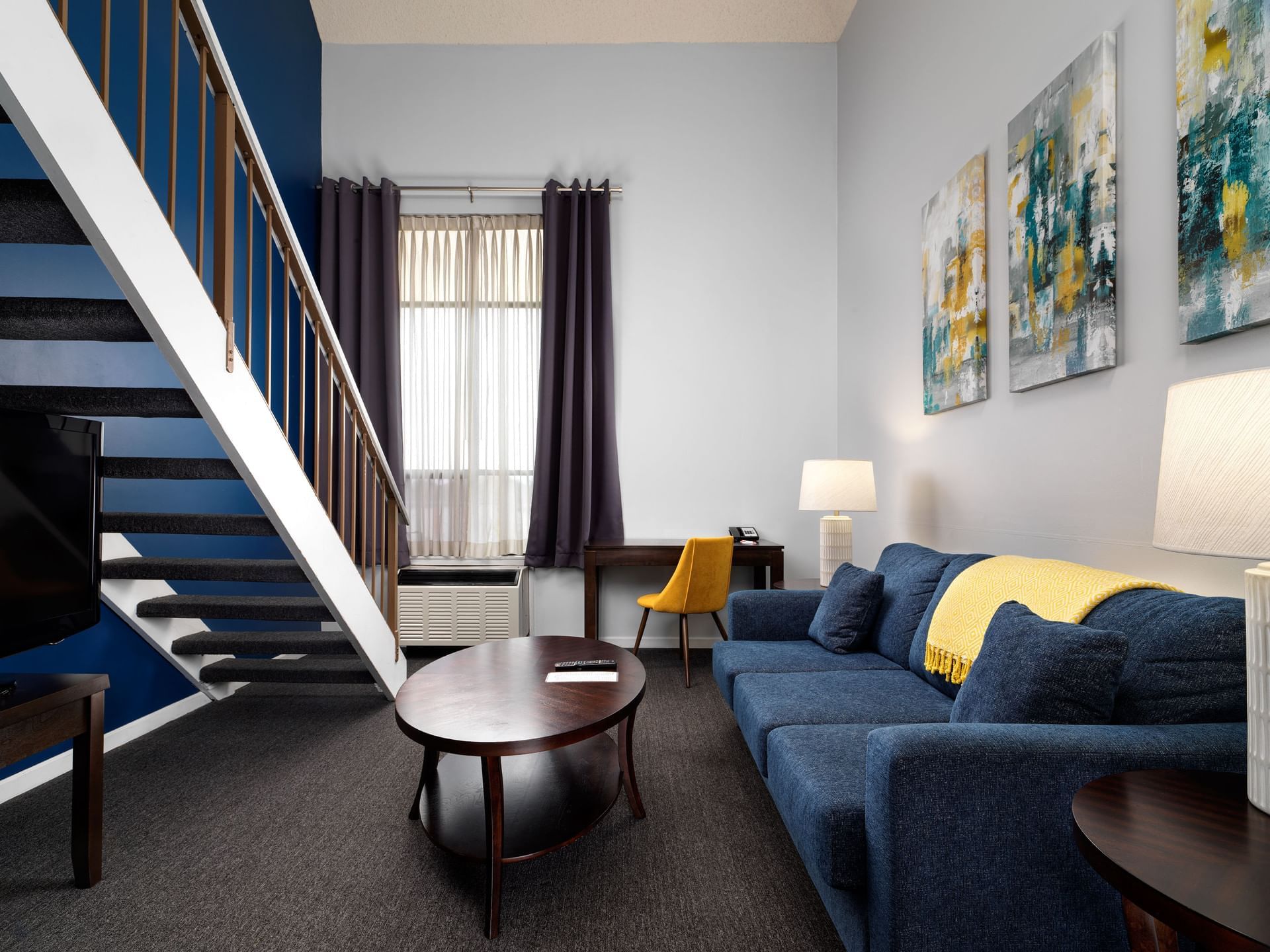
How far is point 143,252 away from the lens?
5.71 feet

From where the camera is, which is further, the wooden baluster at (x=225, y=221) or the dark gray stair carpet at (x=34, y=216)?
the wooden baluster at (x=225, y=221)

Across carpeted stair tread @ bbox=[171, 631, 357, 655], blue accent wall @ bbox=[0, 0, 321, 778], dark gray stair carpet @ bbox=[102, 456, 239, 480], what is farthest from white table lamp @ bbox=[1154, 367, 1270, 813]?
blue accent wall @ bbox=[0, 0, 321, 778]

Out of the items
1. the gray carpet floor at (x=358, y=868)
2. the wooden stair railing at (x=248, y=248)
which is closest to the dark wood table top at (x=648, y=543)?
the wooden stair railing at (x=248, y=248)

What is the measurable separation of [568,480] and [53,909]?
3.01 m

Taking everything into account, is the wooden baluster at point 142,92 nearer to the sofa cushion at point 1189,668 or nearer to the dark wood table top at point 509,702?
the dark wood table top at point 509,702

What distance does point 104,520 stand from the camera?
7.83ft

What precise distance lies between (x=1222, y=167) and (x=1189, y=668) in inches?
44.1

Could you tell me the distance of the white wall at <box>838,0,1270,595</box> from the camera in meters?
1.75

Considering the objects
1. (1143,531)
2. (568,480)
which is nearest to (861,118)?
(568,480)

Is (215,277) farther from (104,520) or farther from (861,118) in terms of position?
(861,118)

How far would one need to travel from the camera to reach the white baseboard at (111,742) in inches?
89.0

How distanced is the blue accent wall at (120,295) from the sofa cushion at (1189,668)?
10.8 feet

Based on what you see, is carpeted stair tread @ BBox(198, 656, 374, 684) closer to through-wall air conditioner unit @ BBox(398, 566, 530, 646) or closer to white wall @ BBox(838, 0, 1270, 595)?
through-wall air conditioner unit @ BBox(398, 566, 530, 646)

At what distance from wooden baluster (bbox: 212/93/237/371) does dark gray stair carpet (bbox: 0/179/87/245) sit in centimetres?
35
